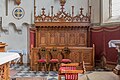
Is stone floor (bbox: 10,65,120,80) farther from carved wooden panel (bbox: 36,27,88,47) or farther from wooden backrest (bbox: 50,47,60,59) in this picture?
carved wooden panel (bbox: 36,27,88,47)

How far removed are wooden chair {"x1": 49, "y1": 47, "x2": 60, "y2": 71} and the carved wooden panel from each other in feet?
4.39

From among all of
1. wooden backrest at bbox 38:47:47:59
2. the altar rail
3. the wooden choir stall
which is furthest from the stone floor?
the wooden choir stall

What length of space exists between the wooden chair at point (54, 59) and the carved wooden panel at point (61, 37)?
52.7 inches

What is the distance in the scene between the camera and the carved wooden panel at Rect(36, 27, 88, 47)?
403 inches

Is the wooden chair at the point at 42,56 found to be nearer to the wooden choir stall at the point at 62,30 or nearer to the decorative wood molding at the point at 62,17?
the wooden choir stall at the point at 62,30

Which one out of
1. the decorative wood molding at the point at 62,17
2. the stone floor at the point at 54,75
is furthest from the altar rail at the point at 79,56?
the decorative wood molding at the point at 62,17

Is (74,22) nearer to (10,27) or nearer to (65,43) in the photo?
(65,43)

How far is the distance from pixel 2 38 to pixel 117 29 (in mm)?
5281

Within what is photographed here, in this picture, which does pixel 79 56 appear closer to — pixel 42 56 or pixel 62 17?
pixel 42 56

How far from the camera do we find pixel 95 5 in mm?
10383

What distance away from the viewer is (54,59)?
8.74 m

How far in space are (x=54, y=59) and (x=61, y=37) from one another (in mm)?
1812

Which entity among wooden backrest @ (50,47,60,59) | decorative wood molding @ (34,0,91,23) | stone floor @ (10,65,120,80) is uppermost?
decorative wood molding @ (34,0,91,23)

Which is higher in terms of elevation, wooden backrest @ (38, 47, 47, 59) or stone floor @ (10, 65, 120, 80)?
wooden backrest @ (38, 47, 47, 59)
